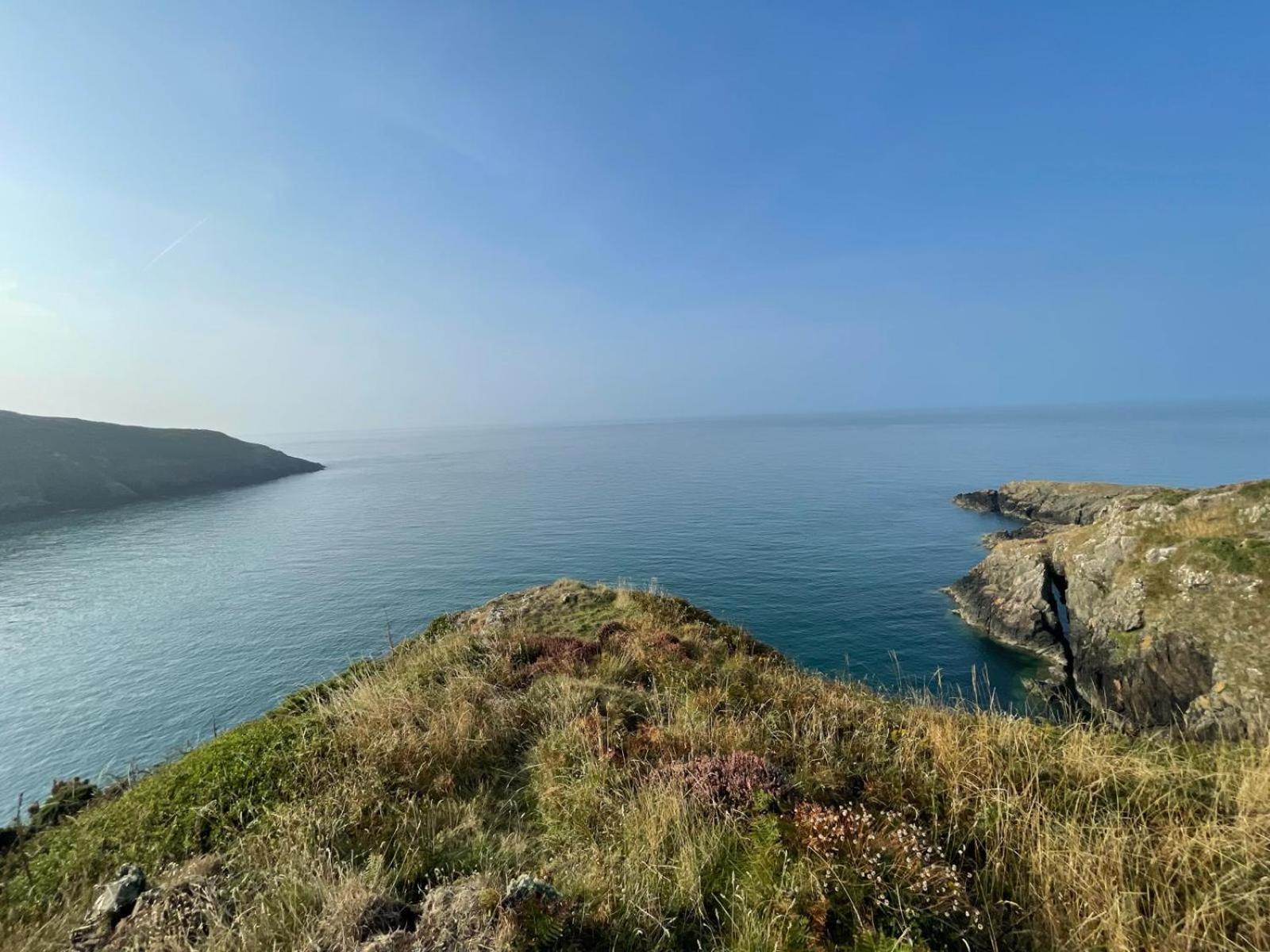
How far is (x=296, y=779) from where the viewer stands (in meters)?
Answer: 6.47

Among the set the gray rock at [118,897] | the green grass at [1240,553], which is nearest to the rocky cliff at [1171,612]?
the green grass at [1240,553]

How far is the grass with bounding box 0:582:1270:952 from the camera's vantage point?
3840 millimetres

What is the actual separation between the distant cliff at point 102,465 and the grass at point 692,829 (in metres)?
135

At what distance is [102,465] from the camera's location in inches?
4409

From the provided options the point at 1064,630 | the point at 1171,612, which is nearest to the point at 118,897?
the point at 1171,612

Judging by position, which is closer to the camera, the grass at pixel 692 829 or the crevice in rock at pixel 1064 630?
the grass at pixel 692 829

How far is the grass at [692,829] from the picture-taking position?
12.6 feet

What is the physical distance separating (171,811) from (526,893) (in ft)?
17.4

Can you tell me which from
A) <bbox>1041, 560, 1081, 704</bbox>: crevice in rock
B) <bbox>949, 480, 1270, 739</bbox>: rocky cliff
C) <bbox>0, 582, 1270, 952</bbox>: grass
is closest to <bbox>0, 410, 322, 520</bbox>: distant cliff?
<bbox>0, 582, 1270, 952</bbox>: grass

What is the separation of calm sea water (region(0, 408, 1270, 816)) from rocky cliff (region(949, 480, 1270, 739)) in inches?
238

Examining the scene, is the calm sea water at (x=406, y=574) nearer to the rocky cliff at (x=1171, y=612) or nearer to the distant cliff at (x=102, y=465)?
the rocky cliff at (x=1171, y=612)

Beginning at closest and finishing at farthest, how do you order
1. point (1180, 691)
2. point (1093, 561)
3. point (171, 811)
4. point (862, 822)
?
point (862, 822) < point (171, 811) < point (1180, 691) < point (1093, 561)

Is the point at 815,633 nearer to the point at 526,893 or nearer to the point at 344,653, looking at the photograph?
the point at 344,653

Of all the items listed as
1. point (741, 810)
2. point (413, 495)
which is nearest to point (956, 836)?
point (741, 810)
